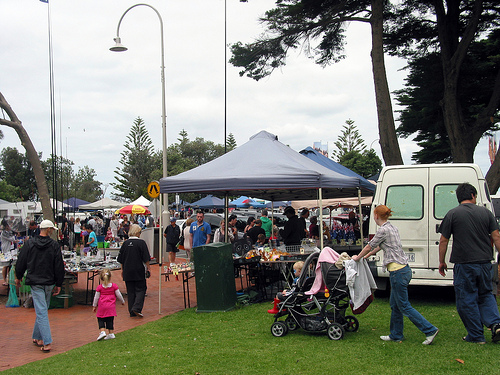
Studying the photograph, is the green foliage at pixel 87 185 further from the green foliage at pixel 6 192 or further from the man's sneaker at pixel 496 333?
the man's sneaker at pixel 496 333

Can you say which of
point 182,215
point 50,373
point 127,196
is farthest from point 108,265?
point 127,196

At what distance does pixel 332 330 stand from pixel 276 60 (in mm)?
10647

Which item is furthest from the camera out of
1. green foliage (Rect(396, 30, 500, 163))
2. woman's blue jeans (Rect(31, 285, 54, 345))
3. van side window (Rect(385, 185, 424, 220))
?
green foliage (Rect(396, 30, 500, 163))

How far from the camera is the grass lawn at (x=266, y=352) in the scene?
514 centimetres

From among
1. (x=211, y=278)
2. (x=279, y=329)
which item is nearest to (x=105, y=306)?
(x=211, y=278)

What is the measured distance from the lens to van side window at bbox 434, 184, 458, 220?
26.8ft

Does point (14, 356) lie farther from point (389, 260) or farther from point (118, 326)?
point (389, 260)

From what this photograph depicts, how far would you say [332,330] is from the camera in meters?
6.28

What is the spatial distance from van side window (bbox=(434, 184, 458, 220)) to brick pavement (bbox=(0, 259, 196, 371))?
4.92 metres

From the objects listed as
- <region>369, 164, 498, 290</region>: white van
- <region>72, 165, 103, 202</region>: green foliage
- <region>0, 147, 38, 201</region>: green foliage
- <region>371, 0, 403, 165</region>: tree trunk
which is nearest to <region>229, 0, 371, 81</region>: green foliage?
<region>371, 0, 403, 165</region>: tree trunk

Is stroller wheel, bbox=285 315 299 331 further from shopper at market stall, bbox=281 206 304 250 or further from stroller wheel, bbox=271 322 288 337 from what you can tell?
shopper at market stall, bbox=281 206 304 250

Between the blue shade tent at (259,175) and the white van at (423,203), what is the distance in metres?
1.26

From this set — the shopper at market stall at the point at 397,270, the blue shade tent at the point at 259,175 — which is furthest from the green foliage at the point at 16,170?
the shopper at market stall at the point at 397,270

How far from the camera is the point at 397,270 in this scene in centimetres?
579
